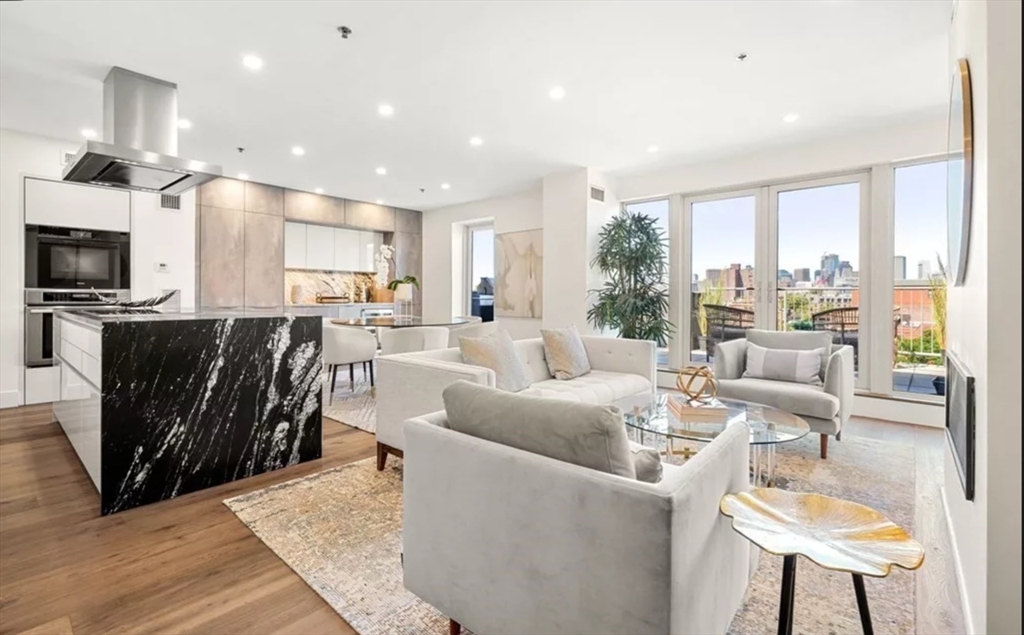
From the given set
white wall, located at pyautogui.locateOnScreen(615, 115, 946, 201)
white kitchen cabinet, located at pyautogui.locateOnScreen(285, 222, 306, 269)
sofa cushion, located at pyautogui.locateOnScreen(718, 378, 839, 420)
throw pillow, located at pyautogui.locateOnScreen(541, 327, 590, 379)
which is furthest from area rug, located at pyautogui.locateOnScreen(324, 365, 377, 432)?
white wall, located at pyautogui.locateOnScreen(615, 115, 946, 201)

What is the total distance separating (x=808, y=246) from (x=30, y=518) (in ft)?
20.7

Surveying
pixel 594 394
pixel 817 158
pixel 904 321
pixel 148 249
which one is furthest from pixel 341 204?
pixel 904 321

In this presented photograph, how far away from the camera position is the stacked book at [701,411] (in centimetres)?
264

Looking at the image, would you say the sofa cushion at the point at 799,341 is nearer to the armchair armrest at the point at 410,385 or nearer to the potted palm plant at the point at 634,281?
the potted palm plant at the point at 634,281

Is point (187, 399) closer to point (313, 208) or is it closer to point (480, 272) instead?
point (313, 208)

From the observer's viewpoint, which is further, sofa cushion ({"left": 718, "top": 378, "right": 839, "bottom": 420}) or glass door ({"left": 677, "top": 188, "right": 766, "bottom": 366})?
glass door ({"left": 677, "top": 188, "right": 766, "bottom": 366})

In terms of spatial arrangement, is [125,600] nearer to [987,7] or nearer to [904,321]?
[987,7]

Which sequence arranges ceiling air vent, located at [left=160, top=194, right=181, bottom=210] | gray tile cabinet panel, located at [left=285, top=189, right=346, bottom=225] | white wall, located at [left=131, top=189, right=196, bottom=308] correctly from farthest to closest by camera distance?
gray tile cabinet panel, located at [left=285, top=189, right=346, bottom=225], ceiling air vent, located at [left=160, top=194, right=181, bottom=210], white wall, located at [left=131, top=189, right=196, bottom=308]

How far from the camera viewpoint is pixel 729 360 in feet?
13.4

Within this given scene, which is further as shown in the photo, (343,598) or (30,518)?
(30,518)

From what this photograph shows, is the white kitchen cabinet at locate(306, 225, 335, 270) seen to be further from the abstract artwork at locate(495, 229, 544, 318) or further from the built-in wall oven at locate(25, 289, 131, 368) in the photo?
the built-in wall oven at locate(25, 289, 131, 368)

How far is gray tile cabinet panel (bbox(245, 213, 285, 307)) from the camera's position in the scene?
6.54 metres

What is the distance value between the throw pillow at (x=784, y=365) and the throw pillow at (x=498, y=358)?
2.07m

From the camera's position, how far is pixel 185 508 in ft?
8.24
